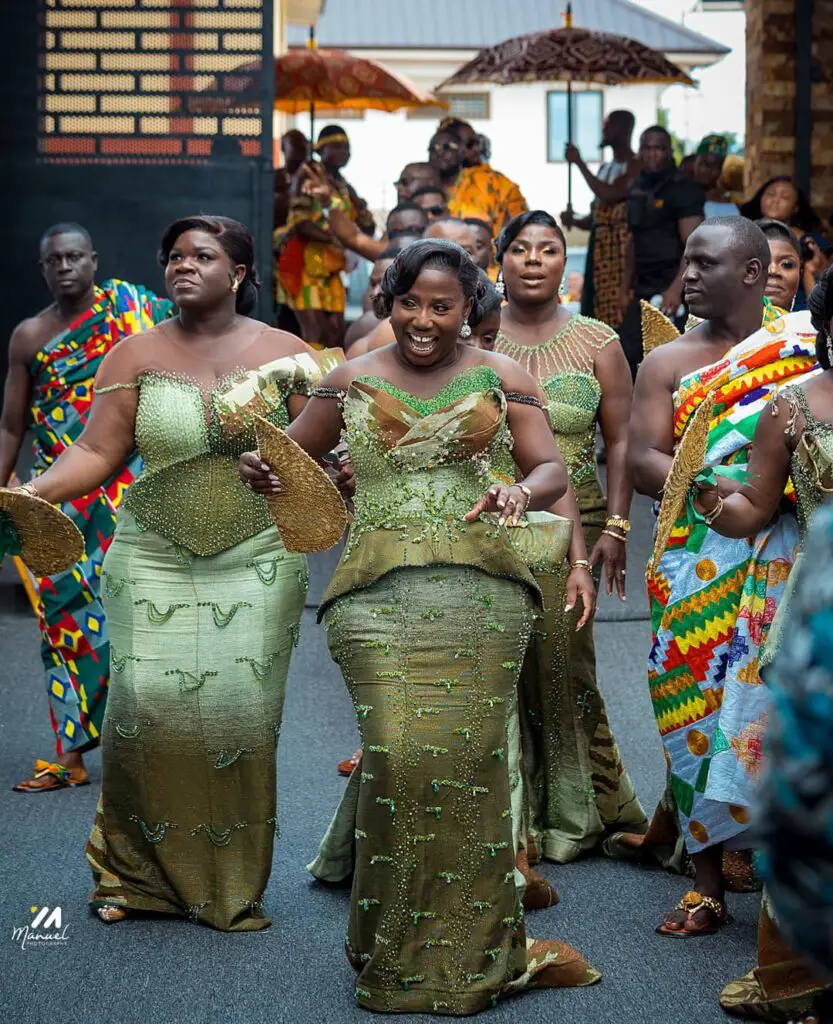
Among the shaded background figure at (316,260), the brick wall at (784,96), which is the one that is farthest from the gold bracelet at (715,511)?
the brick wall at (784,96)

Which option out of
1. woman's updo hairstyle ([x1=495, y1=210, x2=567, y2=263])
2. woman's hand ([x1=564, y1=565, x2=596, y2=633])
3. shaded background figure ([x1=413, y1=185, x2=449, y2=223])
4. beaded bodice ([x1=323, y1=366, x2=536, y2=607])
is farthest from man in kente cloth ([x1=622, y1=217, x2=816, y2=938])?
shaded background figure ([x1=413, y1=185, x2=449, y2=223])

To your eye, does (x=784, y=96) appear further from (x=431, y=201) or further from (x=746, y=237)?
(x=746, y=237)

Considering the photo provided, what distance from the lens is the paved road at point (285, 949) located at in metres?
4.66

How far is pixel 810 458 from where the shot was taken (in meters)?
4.43

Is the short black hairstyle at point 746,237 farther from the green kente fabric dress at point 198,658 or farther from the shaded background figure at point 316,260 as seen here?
the shaded background figure at point 316,260

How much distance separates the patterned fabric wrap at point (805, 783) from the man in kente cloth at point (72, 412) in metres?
5.32

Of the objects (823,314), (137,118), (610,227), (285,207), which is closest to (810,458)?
(823,314)

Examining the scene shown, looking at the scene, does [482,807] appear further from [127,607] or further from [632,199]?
[632,199]

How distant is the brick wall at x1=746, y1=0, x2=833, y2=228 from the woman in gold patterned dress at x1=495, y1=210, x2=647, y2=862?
8.70 metres

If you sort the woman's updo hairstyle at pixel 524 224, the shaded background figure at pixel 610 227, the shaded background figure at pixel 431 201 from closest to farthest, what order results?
the woman's updo hairstyle at pixel 524 224 < the shaded background figure at pixel 431 201 < the shaded background figure at pixel 610 227

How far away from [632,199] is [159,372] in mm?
9237

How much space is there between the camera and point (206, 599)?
5332 mm

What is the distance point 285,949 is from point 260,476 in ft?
4.55

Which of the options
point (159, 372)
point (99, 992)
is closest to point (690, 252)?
point (159, 372)
